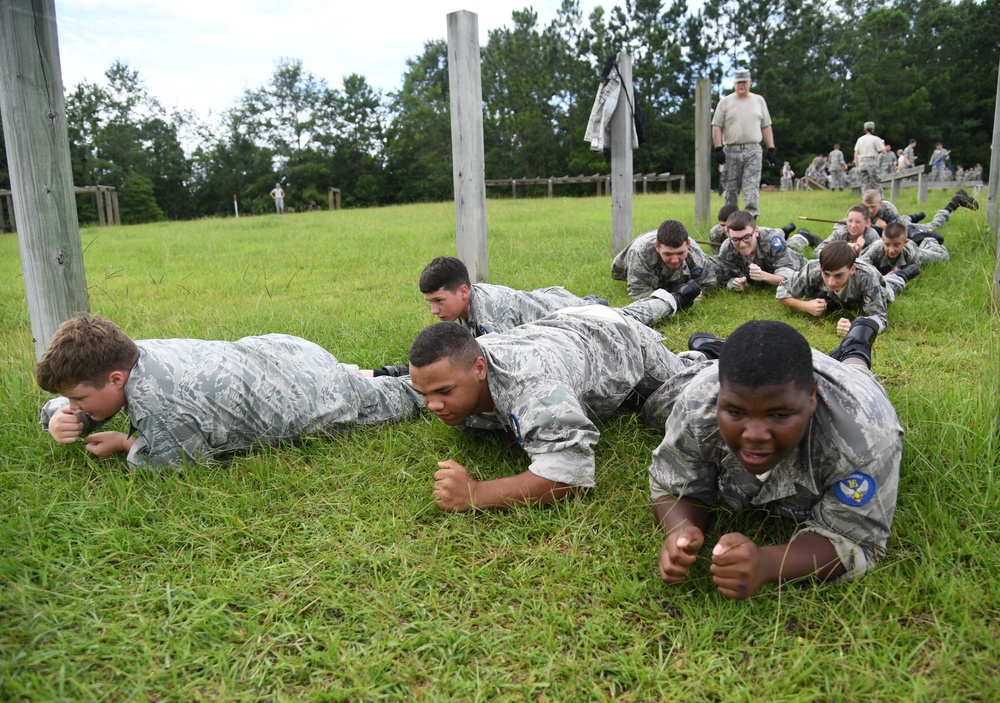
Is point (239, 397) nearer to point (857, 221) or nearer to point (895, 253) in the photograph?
point (895, 253)

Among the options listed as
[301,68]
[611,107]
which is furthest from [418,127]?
[611,107]

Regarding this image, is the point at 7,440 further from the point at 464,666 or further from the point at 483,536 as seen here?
the point at 464,666

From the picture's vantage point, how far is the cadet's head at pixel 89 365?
3080 mm

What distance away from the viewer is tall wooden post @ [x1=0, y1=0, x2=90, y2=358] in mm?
3578

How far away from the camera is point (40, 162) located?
3732mm

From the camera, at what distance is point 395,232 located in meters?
14.0

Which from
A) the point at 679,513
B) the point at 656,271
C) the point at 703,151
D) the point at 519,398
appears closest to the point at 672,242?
the point at 656,271

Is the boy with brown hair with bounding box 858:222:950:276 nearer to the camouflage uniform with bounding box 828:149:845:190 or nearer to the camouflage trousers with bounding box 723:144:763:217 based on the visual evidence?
the camouflage trousers with bounding box 723:144:763:217

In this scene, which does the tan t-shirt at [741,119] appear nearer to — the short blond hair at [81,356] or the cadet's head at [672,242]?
the cadet's head at [672,242]

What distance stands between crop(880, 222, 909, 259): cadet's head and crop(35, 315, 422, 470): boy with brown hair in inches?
200

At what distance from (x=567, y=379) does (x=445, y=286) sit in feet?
5.18

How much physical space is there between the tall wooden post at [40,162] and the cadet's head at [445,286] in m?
1.97

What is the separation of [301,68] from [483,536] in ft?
217

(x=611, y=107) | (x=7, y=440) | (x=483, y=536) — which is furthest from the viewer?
(x=611, y=107)
